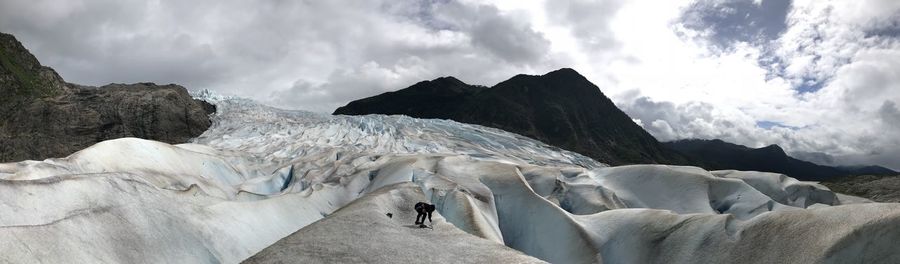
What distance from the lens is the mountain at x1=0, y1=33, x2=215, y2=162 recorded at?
9125 cm

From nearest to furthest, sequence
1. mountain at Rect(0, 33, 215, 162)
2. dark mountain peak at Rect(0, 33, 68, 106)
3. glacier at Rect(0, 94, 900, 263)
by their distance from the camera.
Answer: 1. glacier at Rect(0, 94, 900, 263)
2. mountain at Rect(0, 33, 215, 162)
3. dark mountain peak at Rect(0, 33, 68, 106)

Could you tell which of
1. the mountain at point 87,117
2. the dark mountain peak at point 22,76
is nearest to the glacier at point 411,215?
the mountain at point 87,117

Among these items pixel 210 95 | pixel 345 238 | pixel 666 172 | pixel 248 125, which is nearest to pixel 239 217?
pixel 345 238

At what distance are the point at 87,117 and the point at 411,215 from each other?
99.5 meters

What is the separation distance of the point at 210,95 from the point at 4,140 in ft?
150

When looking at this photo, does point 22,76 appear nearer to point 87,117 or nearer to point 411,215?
point 87,117

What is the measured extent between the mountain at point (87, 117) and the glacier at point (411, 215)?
142ft

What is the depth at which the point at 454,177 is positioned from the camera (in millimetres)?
44125

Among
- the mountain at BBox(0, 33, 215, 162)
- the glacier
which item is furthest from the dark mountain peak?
the glacier

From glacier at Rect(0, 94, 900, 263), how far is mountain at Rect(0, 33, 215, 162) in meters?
43.3

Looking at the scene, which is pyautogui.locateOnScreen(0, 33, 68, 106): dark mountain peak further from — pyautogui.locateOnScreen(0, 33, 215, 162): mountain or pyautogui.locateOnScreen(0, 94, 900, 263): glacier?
pyautogui.locateOnScreen(0, 94, 900, 263): glacier

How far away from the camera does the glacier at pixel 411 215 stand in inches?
671

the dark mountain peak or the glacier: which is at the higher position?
the dark mountain peak

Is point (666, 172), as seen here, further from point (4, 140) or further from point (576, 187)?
point (4, 140)
